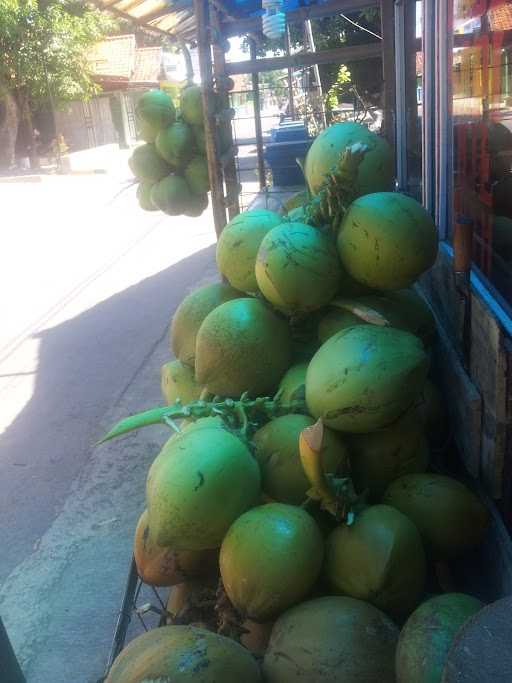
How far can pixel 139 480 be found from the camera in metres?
3.89

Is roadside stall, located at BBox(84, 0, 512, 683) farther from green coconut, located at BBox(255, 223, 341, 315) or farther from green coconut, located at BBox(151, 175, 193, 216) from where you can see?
green coconut, located at BBox(151, 175, 193, 216)

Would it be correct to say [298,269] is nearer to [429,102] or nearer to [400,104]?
[429,102]

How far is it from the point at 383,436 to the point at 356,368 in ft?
0.68

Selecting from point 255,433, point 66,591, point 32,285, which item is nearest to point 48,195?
point 32,285

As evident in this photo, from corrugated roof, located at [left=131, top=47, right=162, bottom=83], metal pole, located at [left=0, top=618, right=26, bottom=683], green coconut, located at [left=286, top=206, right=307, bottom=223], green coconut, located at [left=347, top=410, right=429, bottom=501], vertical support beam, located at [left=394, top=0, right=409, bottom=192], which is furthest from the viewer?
corrugated roof, located at [left=131, top=47, right=162, bottom=83]

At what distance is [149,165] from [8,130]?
21.8 m

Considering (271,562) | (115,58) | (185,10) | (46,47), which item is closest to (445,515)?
(271,562)

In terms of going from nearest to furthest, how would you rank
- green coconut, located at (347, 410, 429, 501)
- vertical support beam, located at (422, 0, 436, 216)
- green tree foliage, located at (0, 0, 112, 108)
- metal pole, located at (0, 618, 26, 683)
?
green coconut, located at (347, 410, 429, 501), metal pole, located at (0, 618, 26, 683), vertical support beam, located at (422, 0, 436, 216), green tree foliage, located at (0, 0, 112, 108)

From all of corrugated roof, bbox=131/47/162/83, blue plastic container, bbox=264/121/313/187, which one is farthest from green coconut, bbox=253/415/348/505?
corrugated roof, bbox=131/47/162/83

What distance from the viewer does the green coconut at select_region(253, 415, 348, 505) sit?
1615 millimetres

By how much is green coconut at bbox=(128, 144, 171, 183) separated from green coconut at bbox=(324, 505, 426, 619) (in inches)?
98.5

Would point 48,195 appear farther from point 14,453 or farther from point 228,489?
point 228,489

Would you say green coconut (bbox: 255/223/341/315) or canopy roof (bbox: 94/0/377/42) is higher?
canopy roof (bbox: 94/0/377/42)

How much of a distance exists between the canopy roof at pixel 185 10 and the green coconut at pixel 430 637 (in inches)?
125
